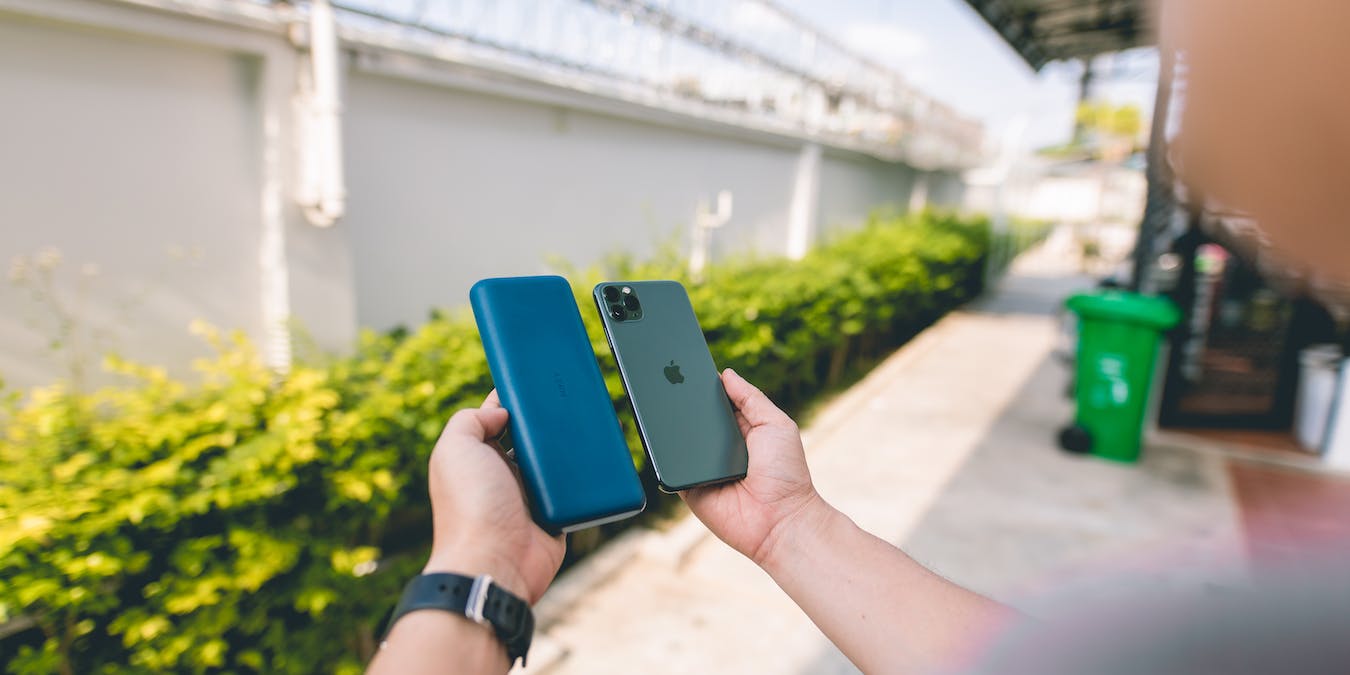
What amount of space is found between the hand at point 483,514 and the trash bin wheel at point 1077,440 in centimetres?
528

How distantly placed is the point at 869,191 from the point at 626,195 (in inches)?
289

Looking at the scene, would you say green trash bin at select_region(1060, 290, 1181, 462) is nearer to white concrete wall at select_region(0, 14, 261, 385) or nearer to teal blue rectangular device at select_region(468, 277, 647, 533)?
teal blue rectangular device at select_region(468, 277, 647, 533)

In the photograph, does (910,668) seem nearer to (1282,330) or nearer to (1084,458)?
(1084,458)

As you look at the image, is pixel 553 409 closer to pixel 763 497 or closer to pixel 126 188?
pixel 763 497

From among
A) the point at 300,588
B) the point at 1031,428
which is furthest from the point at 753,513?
the point at 1031,428

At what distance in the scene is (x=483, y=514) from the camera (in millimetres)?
1058

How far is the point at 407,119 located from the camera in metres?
3.55

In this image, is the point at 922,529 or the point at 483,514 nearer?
the point at 483,514

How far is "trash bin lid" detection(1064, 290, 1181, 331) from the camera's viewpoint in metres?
4.63

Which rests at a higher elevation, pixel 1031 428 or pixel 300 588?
pixel 300 588

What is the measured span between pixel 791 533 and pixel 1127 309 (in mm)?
4508

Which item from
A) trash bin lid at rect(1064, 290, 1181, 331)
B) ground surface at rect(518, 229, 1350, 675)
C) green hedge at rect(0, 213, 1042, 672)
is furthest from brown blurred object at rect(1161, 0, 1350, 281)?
trash bin lid at rect(1064, 290, 1181, 331)

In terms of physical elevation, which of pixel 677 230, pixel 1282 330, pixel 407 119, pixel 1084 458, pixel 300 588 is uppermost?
pixel 407 119

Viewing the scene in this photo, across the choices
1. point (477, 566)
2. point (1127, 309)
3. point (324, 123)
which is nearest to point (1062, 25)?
point (1127, 309)
